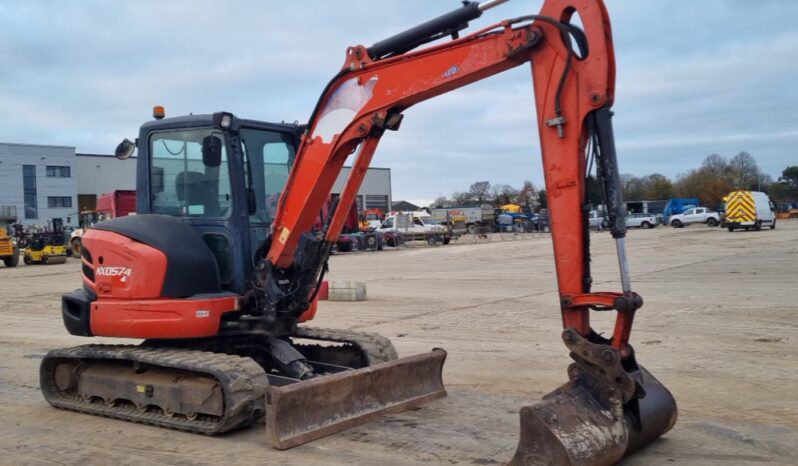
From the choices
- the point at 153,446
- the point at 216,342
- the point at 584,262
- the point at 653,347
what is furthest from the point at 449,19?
the point at 653,347

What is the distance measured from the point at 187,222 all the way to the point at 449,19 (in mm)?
3246

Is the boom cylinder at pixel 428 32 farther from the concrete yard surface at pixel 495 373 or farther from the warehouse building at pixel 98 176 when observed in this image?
the warehouse building at pixel 98 176

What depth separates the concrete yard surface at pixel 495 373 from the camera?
582cm

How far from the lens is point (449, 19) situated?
5805 mm

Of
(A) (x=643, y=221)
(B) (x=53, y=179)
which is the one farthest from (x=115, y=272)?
(B) (x=53, y=179)

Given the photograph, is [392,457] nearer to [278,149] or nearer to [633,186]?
→ [278,149]

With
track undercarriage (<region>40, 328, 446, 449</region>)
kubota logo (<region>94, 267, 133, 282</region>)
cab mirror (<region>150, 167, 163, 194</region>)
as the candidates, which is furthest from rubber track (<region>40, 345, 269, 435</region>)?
cab mirror (<region>150, 167, 163, 194</region>)

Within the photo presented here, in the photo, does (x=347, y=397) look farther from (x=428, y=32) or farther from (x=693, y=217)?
(x=693, y=217)

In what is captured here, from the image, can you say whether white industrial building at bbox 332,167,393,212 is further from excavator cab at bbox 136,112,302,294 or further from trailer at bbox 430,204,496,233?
excavator cab at bbox 136,112,302,294

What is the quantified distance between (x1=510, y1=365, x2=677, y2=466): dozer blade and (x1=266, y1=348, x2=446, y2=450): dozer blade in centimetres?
191

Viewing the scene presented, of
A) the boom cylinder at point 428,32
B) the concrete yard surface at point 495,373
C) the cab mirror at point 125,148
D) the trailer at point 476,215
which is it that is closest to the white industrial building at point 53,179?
the trailer at point 476,215

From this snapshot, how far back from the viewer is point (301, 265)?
23.1ft

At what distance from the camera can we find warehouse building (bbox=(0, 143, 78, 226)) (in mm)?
67188

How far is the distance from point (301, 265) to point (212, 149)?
137 cm
